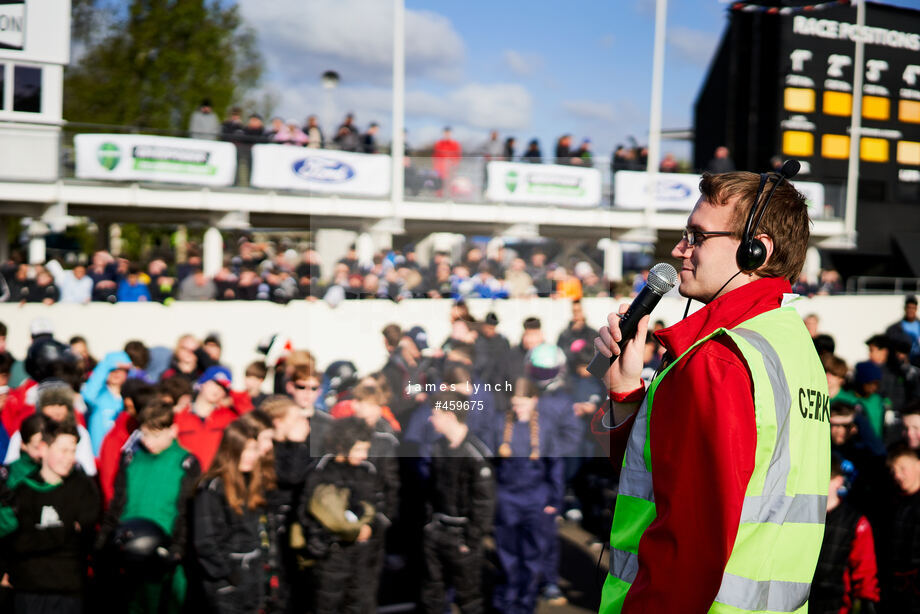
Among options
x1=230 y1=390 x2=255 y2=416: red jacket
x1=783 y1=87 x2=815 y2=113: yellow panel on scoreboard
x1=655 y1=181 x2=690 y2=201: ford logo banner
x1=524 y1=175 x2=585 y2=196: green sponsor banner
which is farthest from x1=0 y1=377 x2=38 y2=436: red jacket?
x1=783 y1=87 x2=815 y2=113: yellow panel on scoreboard

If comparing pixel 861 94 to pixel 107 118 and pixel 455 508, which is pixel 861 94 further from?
pixel 107 118

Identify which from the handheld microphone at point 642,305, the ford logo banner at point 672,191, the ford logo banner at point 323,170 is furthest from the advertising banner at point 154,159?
the handheld microphone at point 642,305

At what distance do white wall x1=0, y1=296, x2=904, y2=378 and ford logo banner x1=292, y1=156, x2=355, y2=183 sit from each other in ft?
19.5

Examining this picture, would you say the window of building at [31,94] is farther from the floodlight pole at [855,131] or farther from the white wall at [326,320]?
the floodlight pole at [855,131]

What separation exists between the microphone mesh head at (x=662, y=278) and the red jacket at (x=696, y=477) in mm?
343

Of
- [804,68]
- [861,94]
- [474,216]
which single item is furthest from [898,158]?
[474,216]

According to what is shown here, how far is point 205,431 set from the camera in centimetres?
566

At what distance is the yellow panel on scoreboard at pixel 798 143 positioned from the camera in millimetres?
19109

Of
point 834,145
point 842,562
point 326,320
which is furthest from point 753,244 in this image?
point 834,145

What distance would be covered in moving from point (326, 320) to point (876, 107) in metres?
19.6

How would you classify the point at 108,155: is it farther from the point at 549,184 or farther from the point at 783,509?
the point at 783,509

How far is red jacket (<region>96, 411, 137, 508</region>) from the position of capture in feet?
17.6

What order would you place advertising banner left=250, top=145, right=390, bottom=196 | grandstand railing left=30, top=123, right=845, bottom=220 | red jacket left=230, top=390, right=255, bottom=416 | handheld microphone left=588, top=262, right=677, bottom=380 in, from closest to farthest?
1. handheld microphone left=588, top=262, right=677, bottom=380
2. red jacket left=230, top=390, right=255, bottom=416
3. grandstand railing left=30, top=123, right=845, bottom=220
4. advertising banner left=250, top=145, right=390, bottom=196

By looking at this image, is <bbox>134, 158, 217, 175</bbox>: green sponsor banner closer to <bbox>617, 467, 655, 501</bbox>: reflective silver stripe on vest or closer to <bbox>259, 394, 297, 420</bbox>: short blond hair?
<bbox>259, 394, 297, 420</bbox>: short blond hair
